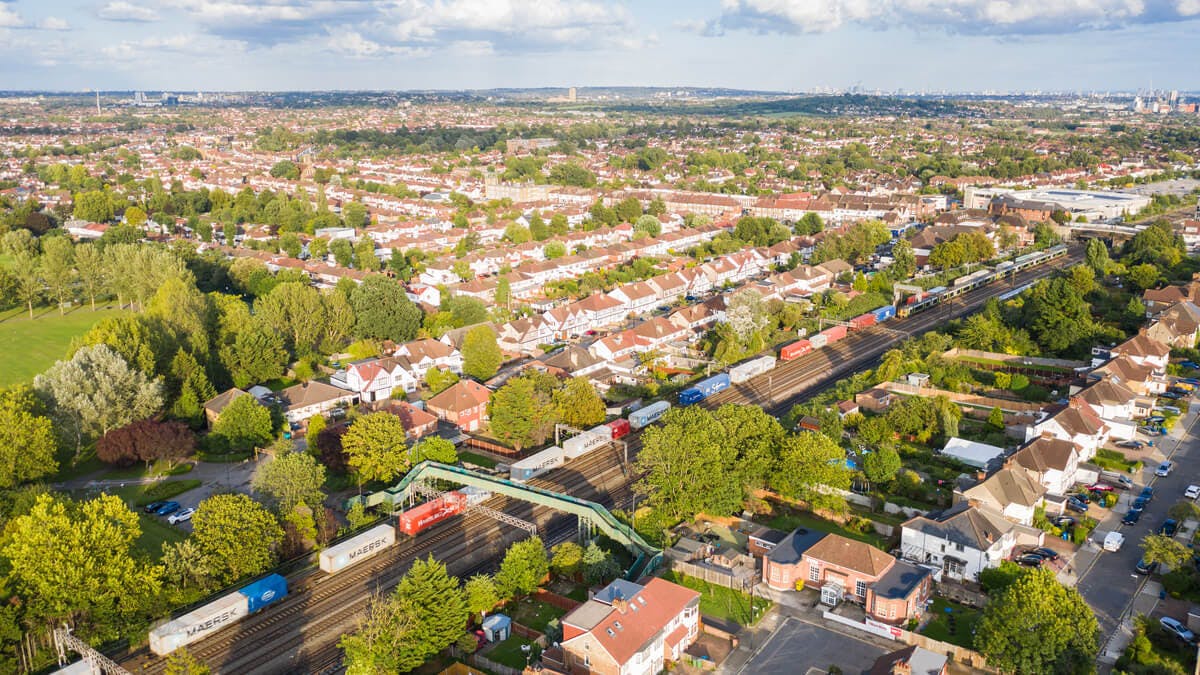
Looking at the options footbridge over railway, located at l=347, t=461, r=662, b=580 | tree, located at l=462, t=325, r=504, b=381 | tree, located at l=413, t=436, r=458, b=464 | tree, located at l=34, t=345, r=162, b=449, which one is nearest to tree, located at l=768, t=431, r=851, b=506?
footbridge over railway, located at l=347, t=461, r=662, b=580

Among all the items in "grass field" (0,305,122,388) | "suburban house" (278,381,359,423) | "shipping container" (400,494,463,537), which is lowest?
"shipping container" (400,494,463,537)

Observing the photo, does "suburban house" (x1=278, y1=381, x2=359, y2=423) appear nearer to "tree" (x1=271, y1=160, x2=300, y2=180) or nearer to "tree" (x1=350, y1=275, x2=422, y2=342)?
"tree" (x1=350, y1=275, x2=422, y2=342)

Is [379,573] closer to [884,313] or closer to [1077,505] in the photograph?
[1077,505]

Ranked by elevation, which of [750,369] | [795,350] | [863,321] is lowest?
[750,369]

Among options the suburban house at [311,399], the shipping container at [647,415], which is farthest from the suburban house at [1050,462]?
the suburban house at [311,399]

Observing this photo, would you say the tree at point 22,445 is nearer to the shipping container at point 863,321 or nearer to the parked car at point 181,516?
the parked car at point 181,516

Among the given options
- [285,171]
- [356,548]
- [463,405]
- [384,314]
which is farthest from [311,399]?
[285,171]

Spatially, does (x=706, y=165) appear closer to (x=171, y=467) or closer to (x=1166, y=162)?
(x=1166, y=162)
